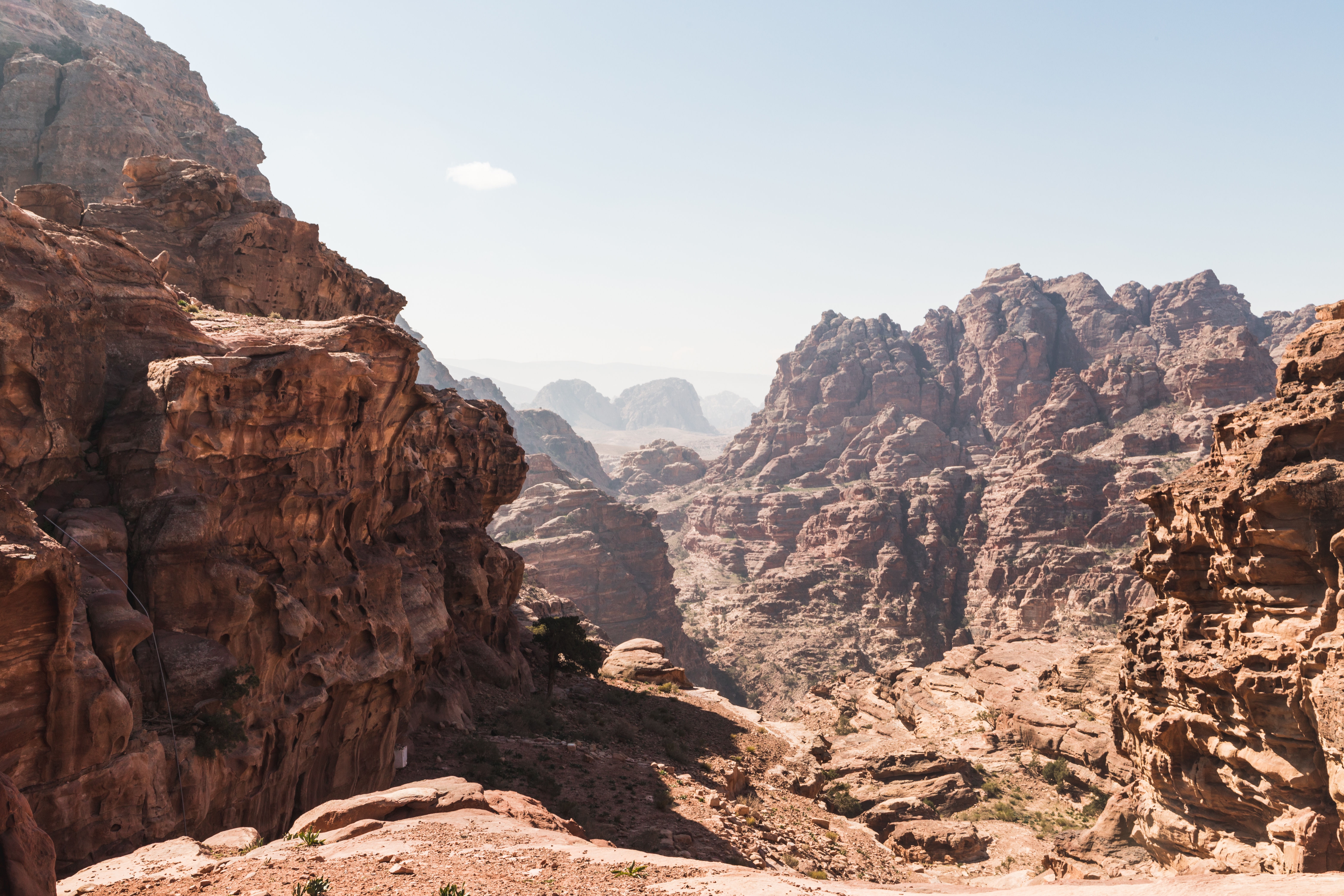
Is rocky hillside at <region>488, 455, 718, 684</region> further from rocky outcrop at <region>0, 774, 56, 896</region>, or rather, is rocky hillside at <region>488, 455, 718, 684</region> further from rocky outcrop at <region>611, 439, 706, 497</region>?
rocky outcrop at <region>0, 774, 56, 896</region>

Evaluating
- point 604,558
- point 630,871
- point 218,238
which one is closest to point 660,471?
point 604,558

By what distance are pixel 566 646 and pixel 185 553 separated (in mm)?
27106

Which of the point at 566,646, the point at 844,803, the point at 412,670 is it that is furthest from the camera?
the point at 566,646

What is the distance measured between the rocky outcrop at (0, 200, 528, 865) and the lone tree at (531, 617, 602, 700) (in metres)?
15.2

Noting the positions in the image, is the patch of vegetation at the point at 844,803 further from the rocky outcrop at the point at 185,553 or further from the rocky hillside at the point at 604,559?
the rocky hillside at the point at 604,559

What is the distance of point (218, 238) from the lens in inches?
1403

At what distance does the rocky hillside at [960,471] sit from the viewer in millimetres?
96125

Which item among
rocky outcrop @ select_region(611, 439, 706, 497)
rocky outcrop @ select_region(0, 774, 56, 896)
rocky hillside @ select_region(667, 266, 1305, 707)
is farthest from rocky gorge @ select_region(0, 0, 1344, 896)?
rocky outcrop @ select_region(611, 439, 706, 497)

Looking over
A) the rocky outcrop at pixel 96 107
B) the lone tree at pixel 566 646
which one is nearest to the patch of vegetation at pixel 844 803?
the lone tree at pixel 566 646

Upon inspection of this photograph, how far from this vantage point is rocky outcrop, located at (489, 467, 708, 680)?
9919 centimetres

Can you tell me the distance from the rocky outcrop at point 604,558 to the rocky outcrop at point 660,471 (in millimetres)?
69487

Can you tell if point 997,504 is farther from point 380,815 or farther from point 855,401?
point 380,815

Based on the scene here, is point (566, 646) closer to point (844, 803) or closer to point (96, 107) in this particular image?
point (844, 803)

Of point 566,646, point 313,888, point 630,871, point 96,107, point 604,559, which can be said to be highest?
point 96,107
